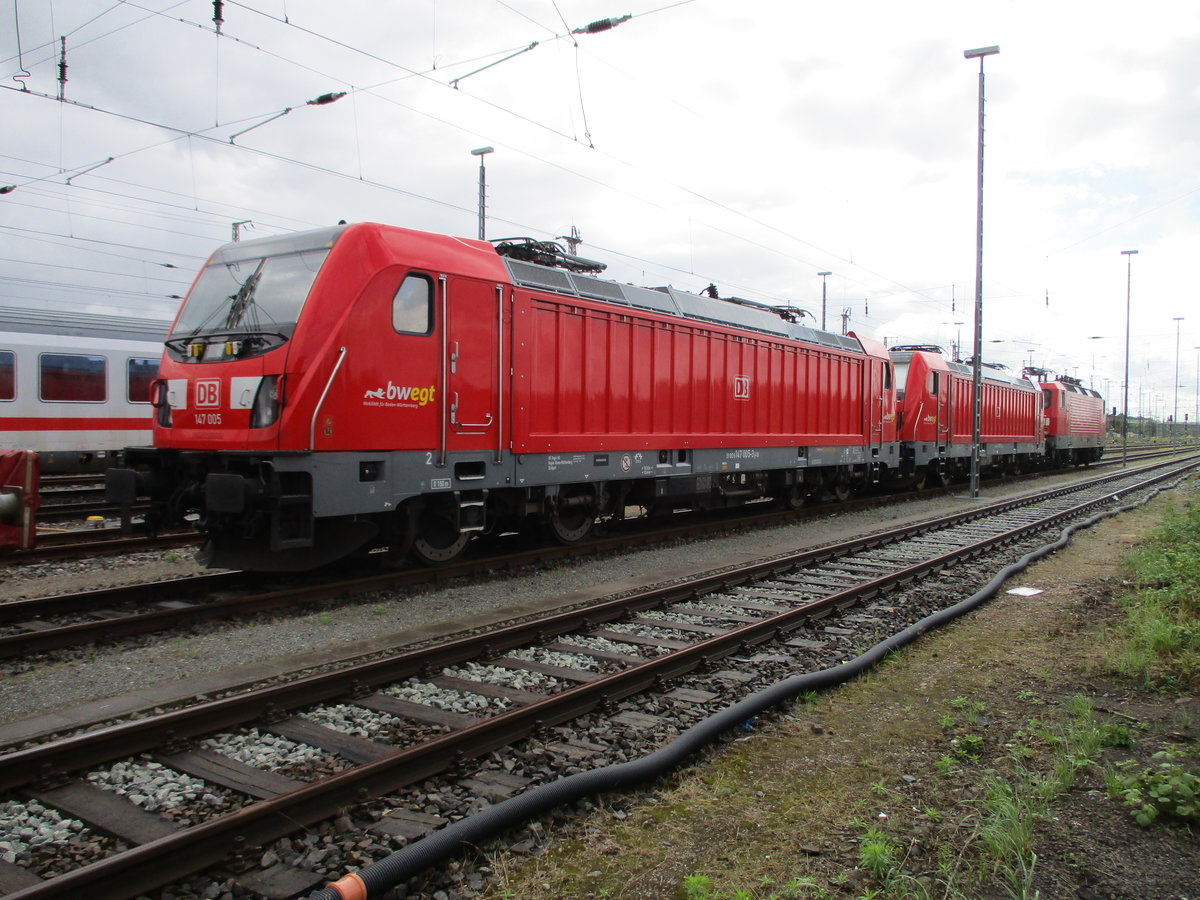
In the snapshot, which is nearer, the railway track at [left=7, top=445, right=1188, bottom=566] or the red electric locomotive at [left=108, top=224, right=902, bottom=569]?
the red electric locomotive at [left=108, top=224, right=902, bottom=569]

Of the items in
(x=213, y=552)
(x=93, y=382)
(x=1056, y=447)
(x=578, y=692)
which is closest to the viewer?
(x=578, y=692)

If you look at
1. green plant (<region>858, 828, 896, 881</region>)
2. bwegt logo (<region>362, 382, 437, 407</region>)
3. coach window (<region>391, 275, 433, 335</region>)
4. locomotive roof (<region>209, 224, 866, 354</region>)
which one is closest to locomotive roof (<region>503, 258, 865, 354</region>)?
locomotive roof (<region>209, 224, 866, 354</region>)

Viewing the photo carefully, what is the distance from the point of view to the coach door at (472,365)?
9242 millimetres

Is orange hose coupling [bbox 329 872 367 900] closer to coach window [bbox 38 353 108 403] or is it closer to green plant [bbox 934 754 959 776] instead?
green plant [bbox 934 754 959 776]

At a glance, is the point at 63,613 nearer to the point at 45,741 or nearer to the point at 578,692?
the point at 45,741

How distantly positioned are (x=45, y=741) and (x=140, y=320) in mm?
19145

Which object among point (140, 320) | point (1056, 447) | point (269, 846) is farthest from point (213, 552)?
point (1056, 447)

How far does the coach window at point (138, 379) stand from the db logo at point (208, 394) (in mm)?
12943

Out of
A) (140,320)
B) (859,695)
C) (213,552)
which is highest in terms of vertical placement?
(140,320)

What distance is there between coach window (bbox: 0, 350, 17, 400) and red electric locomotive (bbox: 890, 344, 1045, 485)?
2086 centimetres

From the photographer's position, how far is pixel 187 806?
13.1ft

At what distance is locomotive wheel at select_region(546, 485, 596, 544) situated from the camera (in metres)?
11.3

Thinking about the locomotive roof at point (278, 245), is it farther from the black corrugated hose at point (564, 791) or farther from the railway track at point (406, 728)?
the black corrugated hose at point (564, 791)

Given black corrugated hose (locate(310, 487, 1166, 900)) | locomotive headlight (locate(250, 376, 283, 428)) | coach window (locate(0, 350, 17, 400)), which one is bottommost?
black corrugated hose (locate(310, 487, 1166, 900))
